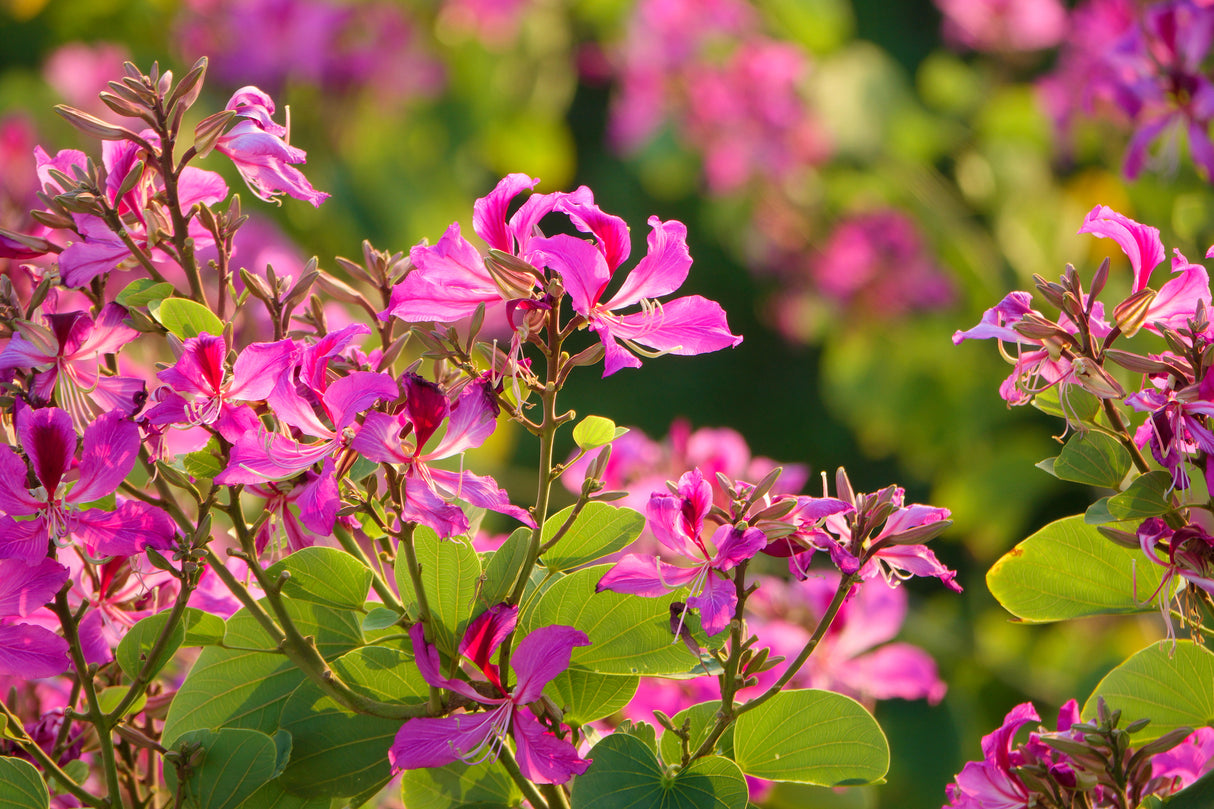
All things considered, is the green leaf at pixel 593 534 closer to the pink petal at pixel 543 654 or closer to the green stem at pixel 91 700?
the pink petal at pixel 543 654

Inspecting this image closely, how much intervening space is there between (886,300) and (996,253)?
36 cm

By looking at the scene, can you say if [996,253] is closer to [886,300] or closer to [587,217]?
[886,300]

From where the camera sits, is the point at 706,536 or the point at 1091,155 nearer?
the point at 706,536

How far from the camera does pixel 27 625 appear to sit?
1.69 ft

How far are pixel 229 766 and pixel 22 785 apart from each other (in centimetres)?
9

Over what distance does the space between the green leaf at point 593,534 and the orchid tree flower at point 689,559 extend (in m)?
0.04

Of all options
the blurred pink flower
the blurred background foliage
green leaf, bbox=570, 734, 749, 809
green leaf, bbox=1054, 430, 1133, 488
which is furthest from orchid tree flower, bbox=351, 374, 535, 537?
the blurred pink flower

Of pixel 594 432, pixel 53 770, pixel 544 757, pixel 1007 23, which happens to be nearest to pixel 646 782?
pixel 544 757

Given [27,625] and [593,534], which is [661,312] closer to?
[593,534]

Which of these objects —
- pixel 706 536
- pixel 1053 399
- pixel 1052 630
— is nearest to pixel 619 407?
pixel 1052 630

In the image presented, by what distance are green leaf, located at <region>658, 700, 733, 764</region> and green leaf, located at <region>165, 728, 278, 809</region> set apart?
0.61 ft

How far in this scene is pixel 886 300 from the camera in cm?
258

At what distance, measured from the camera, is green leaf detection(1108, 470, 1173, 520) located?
0.51m

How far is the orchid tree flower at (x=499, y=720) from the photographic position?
19.1 inches
